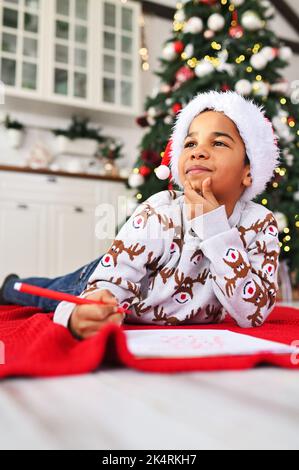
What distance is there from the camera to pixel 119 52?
11.6 ft

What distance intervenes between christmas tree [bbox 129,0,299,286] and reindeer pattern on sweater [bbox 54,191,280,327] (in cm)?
134

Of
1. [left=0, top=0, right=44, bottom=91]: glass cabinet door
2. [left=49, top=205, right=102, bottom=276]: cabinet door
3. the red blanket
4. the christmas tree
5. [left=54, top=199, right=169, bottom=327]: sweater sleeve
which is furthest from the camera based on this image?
[left=0, top=0, right=44, bottom=91]: glass cabinet door

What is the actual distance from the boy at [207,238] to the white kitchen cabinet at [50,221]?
2013 millimetres

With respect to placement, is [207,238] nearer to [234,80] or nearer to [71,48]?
[234,80]

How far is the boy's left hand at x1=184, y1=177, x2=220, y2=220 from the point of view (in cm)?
90

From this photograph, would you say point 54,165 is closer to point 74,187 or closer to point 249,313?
point 74,187

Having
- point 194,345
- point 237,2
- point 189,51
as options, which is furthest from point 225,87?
point 194,345

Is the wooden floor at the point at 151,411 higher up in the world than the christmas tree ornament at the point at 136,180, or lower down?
lower down

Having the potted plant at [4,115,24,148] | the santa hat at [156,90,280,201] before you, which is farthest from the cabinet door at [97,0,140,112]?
the santa hat at [156,90,280,201]

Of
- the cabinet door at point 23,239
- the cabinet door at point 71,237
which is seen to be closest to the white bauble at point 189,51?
the cabinet door at point 71,237

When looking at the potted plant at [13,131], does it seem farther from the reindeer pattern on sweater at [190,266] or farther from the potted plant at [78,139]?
the reindeer pattern on sweater at [190,266]

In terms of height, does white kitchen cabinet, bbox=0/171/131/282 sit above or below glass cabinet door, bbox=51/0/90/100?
below

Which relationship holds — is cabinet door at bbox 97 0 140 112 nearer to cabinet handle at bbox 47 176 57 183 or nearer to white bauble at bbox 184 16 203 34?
cabinet handle at bbox 47 176 57 183

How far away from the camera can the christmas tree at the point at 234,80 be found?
2.34m
